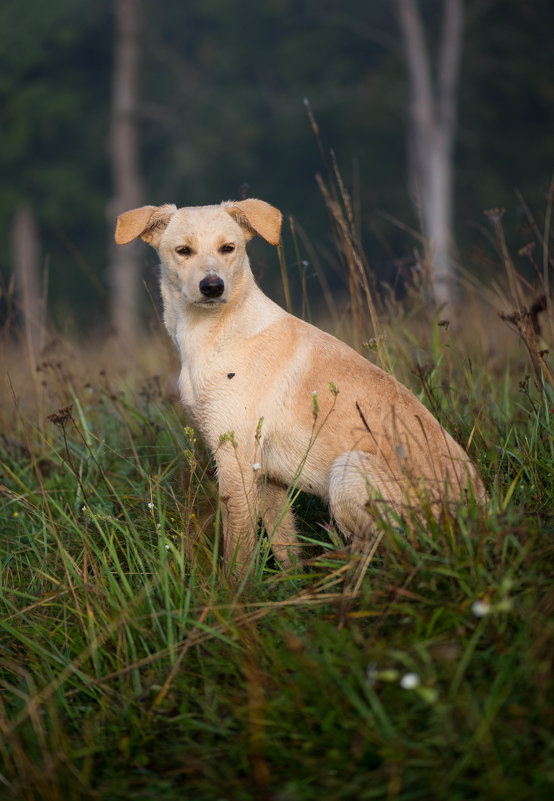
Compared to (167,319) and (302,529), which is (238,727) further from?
(167,319)

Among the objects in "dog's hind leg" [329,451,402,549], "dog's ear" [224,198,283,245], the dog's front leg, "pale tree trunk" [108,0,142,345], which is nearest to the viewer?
"dog's hind leg" [329,451,402,549]

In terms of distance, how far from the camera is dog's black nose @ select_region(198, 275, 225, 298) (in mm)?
2838

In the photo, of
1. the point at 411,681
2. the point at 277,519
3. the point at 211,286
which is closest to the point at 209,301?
the point at 211,286

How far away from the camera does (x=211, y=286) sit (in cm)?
283

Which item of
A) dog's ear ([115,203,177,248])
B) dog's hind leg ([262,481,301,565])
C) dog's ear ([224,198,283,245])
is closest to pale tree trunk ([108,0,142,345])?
dog's ear ([115,203,177,248])

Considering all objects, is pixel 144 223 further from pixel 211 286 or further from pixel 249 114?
pixel 249 114

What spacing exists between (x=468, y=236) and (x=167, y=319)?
17086 mm

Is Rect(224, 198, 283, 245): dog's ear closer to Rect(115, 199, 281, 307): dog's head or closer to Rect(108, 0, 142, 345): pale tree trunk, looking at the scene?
Rect(115, 199, 281, 307): dog's head

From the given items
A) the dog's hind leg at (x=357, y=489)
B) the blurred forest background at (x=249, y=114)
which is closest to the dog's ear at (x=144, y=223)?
the dog's hind leg at (x=357, y=489)

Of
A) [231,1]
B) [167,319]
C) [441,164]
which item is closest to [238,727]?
[167,319]

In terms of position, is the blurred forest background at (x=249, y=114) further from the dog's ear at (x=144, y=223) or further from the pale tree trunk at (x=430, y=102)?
the dog's ear at (x=144, y=223)

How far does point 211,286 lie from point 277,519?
1023 millimetres

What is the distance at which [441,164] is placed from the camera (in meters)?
13.4

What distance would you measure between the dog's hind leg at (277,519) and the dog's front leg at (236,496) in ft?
0.28
